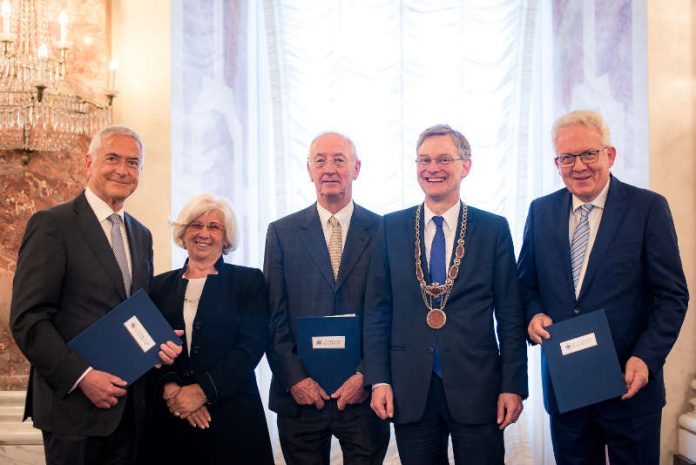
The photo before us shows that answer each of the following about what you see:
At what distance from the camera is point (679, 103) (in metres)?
3.71

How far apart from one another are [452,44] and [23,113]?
2.73m

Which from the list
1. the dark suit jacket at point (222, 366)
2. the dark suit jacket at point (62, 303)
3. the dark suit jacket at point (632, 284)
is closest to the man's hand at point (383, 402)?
the dark suit jacket at point (222, 366)

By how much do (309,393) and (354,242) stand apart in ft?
2.17

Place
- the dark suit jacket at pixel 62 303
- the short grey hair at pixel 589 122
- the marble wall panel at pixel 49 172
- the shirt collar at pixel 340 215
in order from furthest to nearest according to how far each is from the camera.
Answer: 1. the marble wall panel at pixel 49 172
2. the shirt collar at pixel 340 215
3. the short grey hair at pixel 589 122
4. the dark suit jacket at pixel 62 303

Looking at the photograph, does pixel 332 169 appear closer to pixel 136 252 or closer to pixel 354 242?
pixel 354 242

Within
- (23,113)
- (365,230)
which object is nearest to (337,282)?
(365,230)

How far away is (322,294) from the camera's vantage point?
284cm

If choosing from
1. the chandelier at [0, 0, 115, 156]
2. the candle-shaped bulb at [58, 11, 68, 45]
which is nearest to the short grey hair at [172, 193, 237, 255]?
A: the chandelier at [0, 0, 115, 156]

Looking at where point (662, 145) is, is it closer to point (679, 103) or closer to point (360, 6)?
point (679, 103)

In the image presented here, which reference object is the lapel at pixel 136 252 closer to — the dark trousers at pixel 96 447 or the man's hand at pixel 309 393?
the dark trousers at pixel 96 447

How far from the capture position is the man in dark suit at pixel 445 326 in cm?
253

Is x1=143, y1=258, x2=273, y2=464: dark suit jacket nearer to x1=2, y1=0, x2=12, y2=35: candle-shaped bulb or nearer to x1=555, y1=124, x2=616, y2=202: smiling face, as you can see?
x1=555, y1=124, x2=616, y2=202: smiling face

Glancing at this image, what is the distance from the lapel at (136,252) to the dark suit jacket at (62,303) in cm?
9

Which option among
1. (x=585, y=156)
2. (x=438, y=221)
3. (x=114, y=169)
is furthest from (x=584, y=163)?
(x=114, y=169)
